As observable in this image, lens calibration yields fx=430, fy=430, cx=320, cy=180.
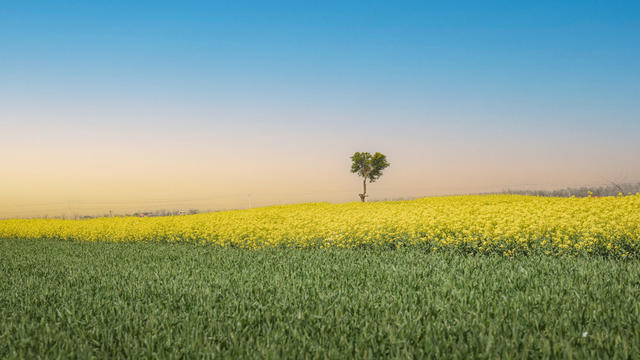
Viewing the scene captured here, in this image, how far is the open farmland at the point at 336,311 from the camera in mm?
3623

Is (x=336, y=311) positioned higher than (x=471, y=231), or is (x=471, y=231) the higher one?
(x=471, y=231)

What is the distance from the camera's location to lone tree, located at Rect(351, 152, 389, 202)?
39.8 meters

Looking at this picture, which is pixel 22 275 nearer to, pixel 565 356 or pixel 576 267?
pixel 565 356

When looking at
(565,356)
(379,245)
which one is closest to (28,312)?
(565,356)

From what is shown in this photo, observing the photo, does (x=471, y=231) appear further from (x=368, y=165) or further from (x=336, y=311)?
(x=368, y=165)

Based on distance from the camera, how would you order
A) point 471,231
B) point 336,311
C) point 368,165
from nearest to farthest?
point 336,311, point 471,231, point 368,165

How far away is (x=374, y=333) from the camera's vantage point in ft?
12.5

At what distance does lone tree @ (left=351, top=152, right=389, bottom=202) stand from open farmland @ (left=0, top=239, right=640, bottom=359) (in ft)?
106

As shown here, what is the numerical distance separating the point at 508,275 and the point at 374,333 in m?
3.30

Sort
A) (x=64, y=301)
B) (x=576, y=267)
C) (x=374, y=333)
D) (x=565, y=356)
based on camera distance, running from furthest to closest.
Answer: (x=576, y=267) < (x=64, y=301) < (x=374, y=333) < (x=565, y=356)

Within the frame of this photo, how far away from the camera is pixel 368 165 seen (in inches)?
1580

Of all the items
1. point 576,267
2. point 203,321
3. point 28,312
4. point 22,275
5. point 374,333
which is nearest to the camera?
point 374,333

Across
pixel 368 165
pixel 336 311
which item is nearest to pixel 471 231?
pixel 336 311

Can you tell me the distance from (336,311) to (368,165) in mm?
35929
